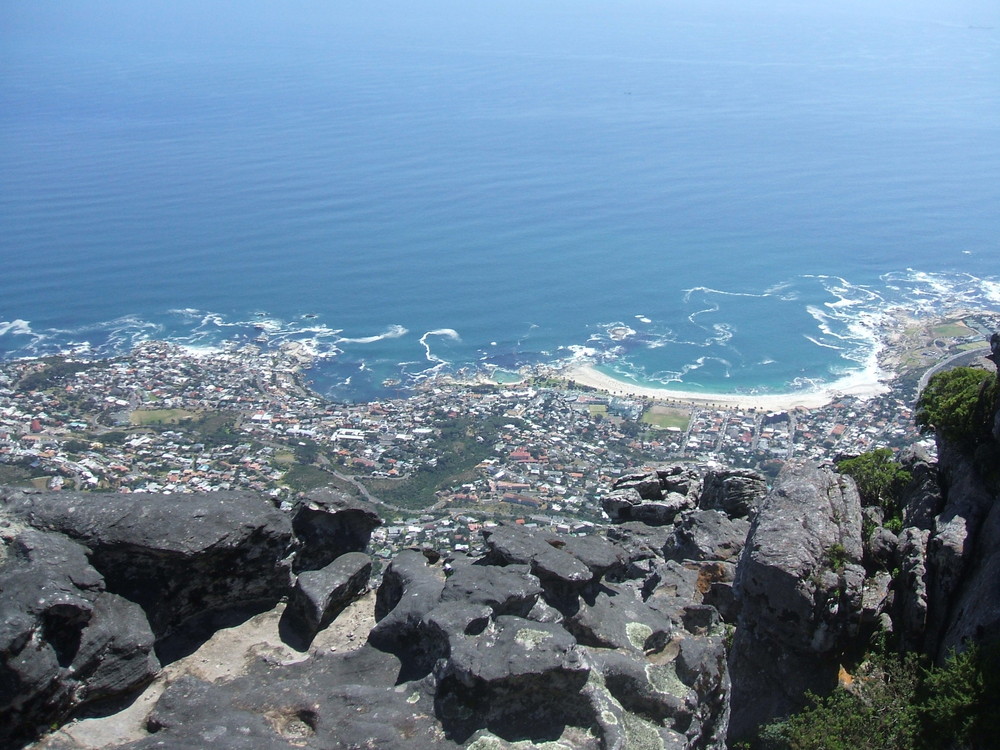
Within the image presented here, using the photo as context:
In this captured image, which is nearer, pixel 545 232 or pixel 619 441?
pixel 619 441

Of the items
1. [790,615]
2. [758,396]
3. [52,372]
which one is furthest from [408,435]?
[790,615]

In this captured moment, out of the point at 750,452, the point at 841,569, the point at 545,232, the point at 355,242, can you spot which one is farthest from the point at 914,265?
the point at 841,569

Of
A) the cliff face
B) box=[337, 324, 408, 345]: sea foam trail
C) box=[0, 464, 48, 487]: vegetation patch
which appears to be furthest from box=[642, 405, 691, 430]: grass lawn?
the cliff face

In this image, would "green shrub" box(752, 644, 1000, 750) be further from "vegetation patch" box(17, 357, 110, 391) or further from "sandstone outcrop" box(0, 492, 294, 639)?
"vegetation patch" box(17, 357, 110, 391)

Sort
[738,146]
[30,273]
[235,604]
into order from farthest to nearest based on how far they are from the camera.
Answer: [738,146] → [30,273] → [235,604]

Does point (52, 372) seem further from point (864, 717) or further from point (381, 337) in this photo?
point (864, 717)

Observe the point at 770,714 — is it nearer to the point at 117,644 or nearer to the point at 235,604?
the point at 235,604

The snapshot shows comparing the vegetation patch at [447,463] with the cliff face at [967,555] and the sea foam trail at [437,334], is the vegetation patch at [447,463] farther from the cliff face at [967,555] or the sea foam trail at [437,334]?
the cliff face at [967,555]
